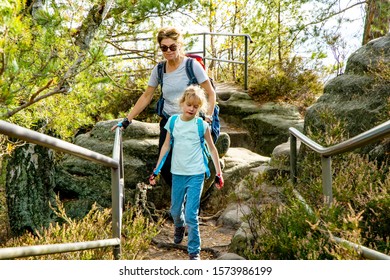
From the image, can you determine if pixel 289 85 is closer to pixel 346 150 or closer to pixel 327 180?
pixel 327 180

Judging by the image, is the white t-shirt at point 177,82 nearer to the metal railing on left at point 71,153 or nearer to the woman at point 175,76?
the woman at point 175,76

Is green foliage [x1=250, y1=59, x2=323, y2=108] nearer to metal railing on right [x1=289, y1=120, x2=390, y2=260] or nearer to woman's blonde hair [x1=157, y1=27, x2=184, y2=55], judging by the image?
metal railing on right [x1=289, y1=120, x2=390, y2=260]

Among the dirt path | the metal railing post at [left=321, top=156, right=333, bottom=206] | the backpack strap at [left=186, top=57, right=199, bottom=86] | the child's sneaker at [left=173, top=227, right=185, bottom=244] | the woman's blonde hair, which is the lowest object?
the dirt path

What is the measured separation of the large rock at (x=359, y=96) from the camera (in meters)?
5.54

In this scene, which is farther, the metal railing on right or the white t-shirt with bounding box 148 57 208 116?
the white t-shirt with bounding box 148 57 208 116

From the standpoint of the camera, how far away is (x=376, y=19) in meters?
10.4

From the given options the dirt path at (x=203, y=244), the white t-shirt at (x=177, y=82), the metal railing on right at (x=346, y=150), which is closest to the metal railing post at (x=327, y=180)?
the metal railing on right at (x=346, y=150)

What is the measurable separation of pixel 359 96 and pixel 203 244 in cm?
227

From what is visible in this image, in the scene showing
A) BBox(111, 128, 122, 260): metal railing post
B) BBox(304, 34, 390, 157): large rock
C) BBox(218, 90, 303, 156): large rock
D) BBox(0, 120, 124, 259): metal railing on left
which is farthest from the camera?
BBox(218, 90, 303, 156): large rock

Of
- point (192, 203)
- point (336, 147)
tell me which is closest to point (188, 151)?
point (192, 203)

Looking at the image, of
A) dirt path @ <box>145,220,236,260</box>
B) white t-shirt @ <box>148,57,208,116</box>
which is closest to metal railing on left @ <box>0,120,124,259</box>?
white t-shirt @ <box>148,57,208,116</box>

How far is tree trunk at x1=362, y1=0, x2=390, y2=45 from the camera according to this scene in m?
9.91

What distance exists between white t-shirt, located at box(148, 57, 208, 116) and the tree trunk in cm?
625

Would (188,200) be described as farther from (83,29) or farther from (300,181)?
(83,29)
